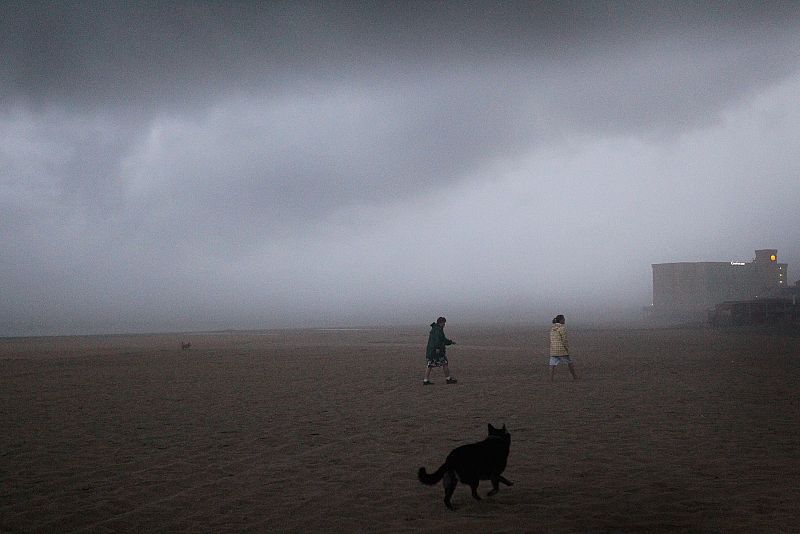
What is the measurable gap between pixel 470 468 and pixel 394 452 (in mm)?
2986

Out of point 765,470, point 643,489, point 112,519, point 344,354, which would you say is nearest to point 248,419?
point 112,519

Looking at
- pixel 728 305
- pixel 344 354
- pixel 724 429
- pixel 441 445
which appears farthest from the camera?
pixel 728 305

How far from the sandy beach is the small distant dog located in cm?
27

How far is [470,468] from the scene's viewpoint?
21.9ft

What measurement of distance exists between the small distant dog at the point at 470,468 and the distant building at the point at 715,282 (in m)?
94.2

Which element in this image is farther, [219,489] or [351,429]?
[351,429]

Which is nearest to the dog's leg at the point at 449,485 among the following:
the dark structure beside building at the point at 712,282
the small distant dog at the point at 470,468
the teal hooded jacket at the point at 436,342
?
the small distant dog at the point at 470,468

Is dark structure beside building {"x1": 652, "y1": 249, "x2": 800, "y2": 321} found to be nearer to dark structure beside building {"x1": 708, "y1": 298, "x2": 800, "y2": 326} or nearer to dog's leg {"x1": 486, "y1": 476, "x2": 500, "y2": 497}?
dark structure beside building {"x1": 708, "y1": 298, "x2": 800, "y2": 326}

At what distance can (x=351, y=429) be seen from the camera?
11398 millimetres

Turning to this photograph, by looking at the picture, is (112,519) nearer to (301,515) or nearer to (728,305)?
(301,515)

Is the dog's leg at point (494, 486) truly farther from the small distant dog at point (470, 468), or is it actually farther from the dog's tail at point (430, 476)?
the dog's tail at point (430, 476)

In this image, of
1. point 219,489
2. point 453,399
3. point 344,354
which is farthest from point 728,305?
point 219,489

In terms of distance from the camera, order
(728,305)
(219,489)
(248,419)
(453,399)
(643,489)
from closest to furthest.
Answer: (643,489) < (219,489) < (248,419) < (453,399) < (728,305)

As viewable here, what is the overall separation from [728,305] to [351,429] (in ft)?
161
